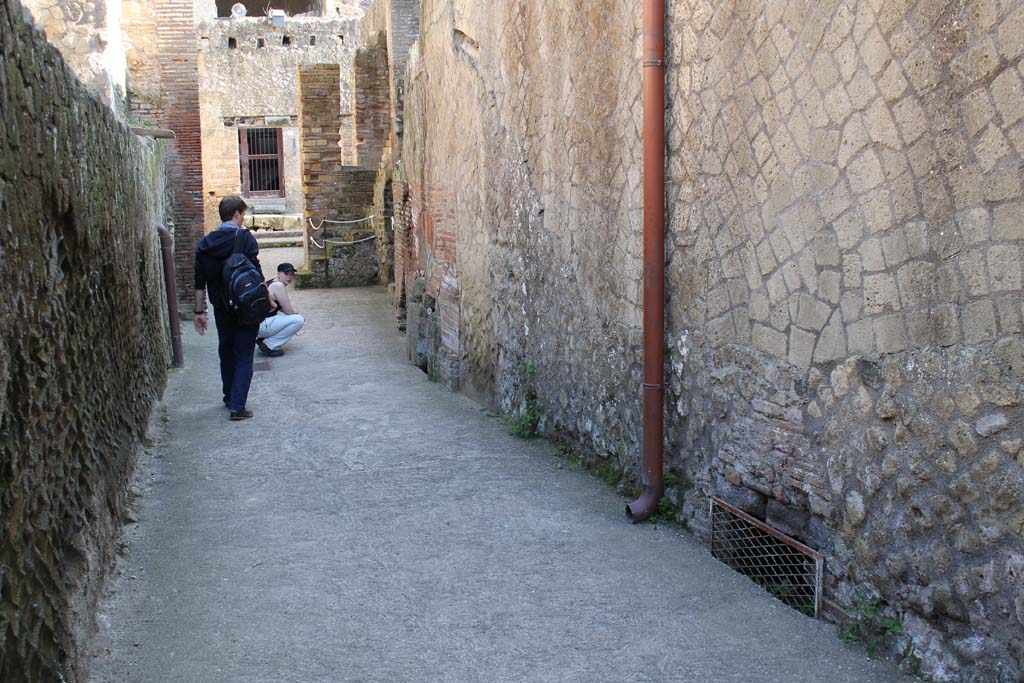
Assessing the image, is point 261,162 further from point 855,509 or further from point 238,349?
point 855,509

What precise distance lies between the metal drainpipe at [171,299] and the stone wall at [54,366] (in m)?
4.51

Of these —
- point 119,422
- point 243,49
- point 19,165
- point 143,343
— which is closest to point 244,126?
point 243,49

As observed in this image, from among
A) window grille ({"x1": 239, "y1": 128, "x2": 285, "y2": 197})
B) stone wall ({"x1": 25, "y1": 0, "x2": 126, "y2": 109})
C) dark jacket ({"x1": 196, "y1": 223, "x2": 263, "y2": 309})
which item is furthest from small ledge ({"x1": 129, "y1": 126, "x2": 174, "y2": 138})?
window grille ({"x1": 239, "y1": 128, "x2": 285, "y2": 197})

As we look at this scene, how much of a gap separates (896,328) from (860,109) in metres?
0.68

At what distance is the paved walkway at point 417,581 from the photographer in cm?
338

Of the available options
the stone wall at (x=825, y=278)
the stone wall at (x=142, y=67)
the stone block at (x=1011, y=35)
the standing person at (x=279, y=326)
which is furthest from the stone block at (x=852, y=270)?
the stone wall at (x=142, y=67)

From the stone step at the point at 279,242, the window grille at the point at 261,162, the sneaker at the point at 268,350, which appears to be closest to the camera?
the sneaker at the point at 268,350

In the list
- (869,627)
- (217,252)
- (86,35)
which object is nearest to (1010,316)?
(869,627)

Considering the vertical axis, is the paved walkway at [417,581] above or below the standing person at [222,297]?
below

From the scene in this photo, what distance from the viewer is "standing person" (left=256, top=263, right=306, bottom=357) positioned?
10586mm

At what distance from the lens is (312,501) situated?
5.24 metres

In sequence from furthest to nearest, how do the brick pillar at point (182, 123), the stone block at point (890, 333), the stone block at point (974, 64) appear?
the brick pillar at point (182, 123) → the stone block at point (890, 333) → the stone block at point (974, 64)

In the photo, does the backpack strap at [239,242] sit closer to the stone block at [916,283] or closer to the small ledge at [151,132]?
the small ledge at [151,132]

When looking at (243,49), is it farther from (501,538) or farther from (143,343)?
(501,538)
